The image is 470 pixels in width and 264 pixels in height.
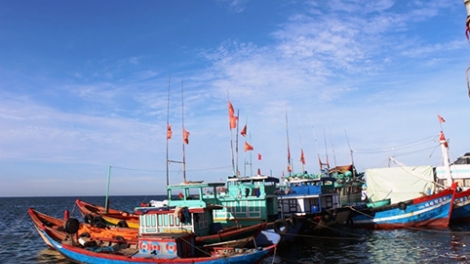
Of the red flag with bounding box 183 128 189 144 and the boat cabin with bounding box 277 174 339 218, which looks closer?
the boat cabin with bounding box 277 174 339 218

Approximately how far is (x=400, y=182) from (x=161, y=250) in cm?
3021

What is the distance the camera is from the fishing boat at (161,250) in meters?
19.0

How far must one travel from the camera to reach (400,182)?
135ft

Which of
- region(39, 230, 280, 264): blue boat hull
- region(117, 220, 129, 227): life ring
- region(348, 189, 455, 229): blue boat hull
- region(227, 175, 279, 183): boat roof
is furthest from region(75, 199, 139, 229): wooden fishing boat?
region(348, 189, 455, 229): blue boat hull

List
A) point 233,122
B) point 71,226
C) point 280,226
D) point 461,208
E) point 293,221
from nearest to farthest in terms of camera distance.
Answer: point 71,226
point 280,226
point 293,221
point 233,122
point 461,208

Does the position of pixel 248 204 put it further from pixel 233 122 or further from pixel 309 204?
pixel 233 122

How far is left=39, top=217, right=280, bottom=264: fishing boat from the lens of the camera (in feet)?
62.4

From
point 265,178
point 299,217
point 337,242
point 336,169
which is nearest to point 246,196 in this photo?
point 265,178

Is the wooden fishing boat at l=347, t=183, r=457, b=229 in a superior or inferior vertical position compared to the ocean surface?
superior

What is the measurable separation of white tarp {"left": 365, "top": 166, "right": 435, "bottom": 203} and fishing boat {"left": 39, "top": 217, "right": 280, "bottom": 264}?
75.5ft

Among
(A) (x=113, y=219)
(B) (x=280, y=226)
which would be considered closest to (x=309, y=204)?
(B) (x=280, y=226)

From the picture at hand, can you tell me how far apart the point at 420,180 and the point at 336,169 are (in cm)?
A: 1677

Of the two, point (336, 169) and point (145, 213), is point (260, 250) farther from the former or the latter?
point (336, 169)

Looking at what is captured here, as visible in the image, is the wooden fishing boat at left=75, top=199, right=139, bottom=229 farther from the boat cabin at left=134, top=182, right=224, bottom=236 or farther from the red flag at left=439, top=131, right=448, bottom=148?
the red flag at left=439, top=131, right=448, bottom=148
